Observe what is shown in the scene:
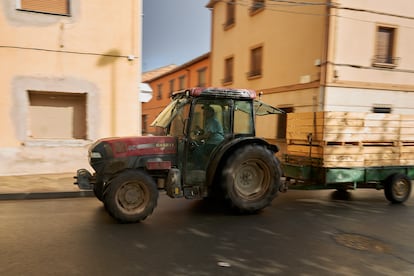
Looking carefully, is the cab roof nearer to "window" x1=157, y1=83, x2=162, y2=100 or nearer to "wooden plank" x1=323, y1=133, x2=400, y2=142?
"wooden plank" x1=323, y1=133, x2=400, y2=142

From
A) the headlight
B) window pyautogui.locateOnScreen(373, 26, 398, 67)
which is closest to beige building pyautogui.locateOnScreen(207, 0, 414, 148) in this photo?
window pyautogui.locateOnScreen(373, 26, 398, 67)

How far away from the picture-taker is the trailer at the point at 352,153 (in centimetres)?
673

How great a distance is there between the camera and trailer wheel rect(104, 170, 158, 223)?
516cm

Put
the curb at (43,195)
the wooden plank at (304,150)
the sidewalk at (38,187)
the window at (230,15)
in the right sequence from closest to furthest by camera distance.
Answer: the wooden plank at (304,150) → the curb at (43,195) → the sidewalk at (38,187) → the window at (230,15)

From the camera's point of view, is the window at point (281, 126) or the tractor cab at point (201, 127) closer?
the tractor cab at point (201, 127)

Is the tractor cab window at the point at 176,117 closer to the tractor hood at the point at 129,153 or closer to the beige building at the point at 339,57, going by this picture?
the tractor hood at the point at 129,153

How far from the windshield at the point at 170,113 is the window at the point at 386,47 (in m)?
9.65

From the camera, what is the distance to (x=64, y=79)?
9.30 metres

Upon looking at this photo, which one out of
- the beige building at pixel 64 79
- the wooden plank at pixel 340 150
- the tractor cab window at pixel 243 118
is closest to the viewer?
the tractor cab window at pixel 243 118

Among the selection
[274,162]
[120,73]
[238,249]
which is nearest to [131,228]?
[238,249]

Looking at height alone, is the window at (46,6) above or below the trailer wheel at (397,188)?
above

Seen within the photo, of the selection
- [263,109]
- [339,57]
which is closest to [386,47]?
[339,57]

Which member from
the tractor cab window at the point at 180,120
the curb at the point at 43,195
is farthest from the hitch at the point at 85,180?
the curb at the point at 43,195

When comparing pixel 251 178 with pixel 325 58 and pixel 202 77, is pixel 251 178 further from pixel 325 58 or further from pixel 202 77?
pixel 202 77
